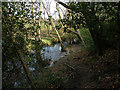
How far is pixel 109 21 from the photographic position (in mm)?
3834

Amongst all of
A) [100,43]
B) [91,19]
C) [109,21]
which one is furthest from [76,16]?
[100,43]

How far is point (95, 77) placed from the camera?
5.43m

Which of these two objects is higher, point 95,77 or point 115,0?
point 115,0

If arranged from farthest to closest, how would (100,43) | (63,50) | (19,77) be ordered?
(63,50), (100,43), (19,77)

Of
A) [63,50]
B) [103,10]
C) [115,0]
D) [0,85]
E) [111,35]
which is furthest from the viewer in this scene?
[63,50]

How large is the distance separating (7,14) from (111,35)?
153 inches

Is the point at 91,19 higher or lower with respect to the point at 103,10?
lower

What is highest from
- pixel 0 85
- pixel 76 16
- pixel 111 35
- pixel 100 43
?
pixel 76 16

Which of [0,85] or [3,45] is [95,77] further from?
[0,85]

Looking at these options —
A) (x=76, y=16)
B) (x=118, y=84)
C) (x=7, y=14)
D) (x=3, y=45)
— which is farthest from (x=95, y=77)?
(x=7, y=14)

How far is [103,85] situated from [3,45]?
16.1 feet

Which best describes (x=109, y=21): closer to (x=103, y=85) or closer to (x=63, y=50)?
(x=103, y=85)

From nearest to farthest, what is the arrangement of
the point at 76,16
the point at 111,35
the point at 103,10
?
the point at 111,35, the point at 103,10, the point at 76,16

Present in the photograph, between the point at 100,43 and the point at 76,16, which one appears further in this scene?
the point at 100,43
